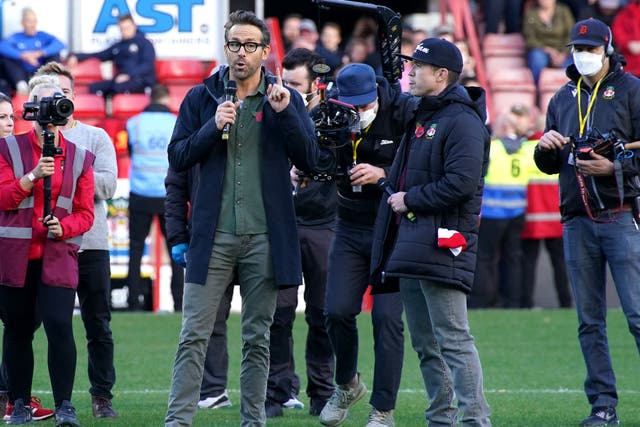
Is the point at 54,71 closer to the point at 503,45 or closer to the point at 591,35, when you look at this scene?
the point at 591,35

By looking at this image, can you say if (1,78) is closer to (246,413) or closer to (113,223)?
(113,223)

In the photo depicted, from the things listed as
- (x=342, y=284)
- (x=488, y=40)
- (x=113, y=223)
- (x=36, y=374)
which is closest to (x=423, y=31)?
(x=488, y=40)

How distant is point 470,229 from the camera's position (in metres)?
7.10

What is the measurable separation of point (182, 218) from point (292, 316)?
1438 millimetres

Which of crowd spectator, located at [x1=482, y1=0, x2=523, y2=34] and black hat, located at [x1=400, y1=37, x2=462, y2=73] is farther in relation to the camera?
crowd spectator, located at [x1=482, y1=0, x2=523, y2=34]

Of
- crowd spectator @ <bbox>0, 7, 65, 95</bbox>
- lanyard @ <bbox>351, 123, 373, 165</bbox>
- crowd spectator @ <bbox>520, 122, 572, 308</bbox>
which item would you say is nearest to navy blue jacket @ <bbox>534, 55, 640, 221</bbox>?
lanyard @ <bbox>351, 123, 373, 165</bbox>

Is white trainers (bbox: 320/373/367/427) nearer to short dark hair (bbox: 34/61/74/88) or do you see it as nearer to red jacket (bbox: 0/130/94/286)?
red jacket (bbox: 0/130/94/286)

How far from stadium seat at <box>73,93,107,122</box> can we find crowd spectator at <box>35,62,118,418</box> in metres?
8.88

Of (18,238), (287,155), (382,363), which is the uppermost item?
(287,155)

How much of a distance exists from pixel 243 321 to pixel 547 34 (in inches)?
533

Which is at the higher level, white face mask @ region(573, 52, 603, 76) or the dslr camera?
white face mask @ region(573, 52, 603, 76)

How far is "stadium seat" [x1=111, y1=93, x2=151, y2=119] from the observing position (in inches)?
691

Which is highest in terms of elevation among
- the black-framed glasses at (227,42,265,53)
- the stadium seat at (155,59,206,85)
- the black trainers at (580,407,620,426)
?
the black-framed glasses at (227,42,265,53)

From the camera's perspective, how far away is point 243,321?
7.22 meters
